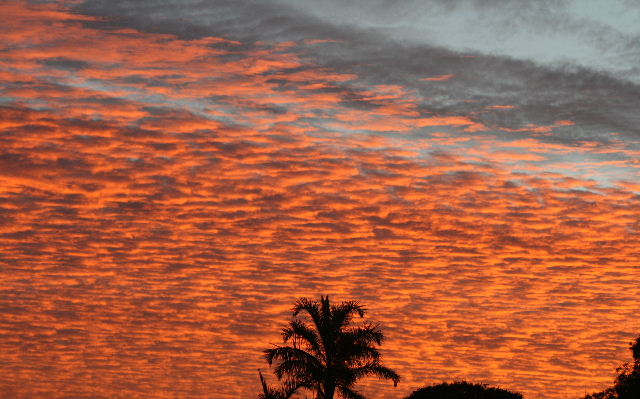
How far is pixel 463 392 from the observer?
113 ft

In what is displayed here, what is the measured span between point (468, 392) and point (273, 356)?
32.5 feet

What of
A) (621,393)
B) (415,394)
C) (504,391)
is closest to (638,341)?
(621,393)

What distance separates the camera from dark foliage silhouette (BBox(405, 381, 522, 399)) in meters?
33.8

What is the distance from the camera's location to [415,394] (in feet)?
118

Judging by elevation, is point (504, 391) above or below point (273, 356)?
below

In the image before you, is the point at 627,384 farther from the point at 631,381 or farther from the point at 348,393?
the point at 348,393

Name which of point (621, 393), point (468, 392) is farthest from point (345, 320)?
point (621, 393)

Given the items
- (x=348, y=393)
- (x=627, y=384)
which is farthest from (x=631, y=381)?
(x=348, y=393)

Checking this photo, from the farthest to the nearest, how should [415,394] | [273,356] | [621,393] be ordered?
[273,356], [415,394], [621,393]

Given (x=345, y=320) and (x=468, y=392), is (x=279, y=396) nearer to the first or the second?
(x=345, y=320)

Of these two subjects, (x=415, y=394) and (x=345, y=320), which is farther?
(x=345, y=320)

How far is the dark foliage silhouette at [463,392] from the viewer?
33844 millimetres

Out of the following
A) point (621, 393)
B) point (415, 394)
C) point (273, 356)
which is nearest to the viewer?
point (621, 393)

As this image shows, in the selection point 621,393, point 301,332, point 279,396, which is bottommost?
point 621,393
